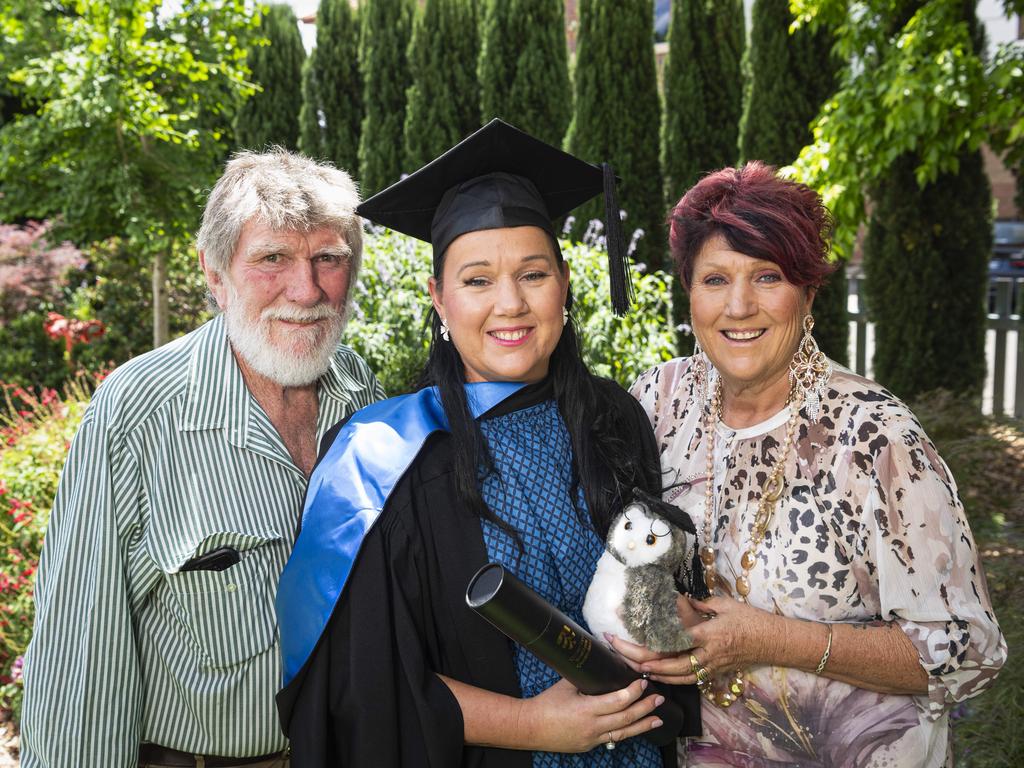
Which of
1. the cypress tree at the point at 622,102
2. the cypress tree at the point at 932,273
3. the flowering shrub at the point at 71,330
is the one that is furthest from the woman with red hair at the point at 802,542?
the flowering shrub at the point at 71,330

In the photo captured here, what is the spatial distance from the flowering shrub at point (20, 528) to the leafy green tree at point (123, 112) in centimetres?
195

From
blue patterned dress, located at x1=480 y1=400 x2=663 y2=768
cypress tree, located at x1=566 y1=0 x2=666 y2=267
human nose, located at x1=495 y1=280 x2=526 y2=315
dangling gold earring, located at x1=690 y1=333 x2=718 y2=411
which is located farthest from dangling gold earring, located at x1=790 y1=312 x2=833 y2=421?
cypress tree, located at x1=566 y1=0 x2=666 y2=267

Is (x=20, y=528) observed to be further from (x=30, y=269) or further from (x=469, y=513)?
(x=30, y=269)

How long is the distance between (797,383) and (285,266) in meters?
1.25

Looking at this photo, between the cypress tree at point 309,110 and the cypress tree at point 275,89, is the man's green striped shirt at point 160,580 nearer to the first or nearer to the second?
the cypress tree at point 309,110

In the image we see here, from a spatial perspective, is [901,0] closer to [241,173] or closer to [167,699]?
[241,173]

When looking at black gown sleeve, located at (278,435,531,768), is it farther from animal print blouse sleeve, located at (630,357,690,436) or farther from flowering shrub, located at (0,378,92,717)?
flowering shrub, located at (0,378,92,717)

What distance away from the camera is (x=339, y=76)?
33.6ft

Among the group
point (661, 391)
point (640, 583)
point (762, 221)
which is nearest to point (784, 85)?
point (661, 391)

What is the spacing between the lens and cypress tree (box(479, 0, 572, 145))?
8.85 metres

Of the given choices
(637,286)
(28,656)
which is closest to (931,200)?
(637,286)

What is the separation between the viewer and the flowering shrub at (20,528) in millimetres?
4086

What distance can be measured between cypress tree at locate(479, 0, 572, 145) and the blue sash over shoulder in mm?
7371

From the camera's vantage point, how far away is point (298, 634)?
1.79 meters
